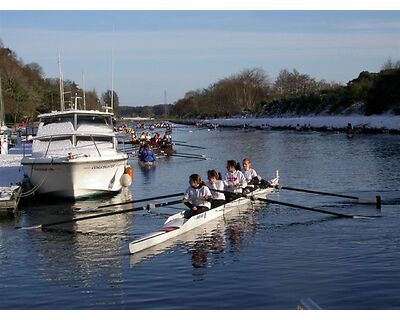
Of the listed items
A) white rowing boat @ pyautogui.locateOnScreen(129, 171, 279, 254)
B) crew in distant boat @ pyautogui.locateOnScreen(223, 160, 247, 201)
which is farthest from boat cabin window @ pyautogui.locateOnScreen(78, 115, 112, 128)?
white rowing boat @ pyautogui.locateOnScreen(129, 171, 279, 254)

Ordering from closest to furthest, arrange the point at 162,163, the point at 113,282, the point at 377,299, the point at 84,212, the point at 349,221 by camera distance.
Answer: the point at 377,299 → the point at 113,282 → the point at 349,221 → the point at 84,212 → the point at 162,163

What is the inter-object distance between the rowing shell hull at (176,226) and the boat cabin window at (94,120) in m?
8.20

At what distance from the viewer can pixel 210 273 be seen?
12070 mm

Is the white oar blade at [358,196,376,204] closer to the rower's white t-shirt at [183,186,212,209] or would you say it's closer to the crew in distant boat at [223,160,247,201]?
the crew in distant boat at [223,160,247,201]

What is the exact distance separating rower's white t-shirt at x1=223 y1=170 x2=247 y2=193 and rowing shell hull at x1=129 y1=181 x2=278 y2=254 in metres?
0.52

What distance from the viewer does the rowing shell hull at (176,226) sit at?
1391 centimetres

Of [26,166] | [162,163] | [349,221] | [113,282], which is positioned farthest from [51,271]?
[162,163]

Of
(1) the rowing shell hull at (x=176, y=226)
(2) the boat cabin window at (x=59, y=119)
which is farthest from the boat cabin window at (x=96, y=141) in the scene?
(1) the rowing shell hull at (x=176, y=226)

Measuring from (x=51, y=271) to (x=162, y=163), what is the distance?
25454 millimetres

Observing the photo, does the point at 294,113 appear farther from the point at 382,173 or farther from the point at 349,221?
the point at 349,221

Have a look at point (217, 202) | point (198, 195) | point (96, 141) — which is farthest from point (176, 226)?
point (96, 141)

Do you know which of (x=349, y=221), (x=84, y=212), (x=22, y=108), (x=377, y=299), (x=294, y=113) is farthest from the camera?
(x=294, y=113)

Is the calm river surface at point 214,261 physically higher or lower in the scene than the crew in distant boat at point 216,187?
lower

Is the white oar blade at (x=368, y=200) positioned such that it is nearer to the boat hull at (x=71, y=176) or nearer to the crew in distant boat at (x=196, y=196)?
the crew in distant boat at (x=196, y=196)
